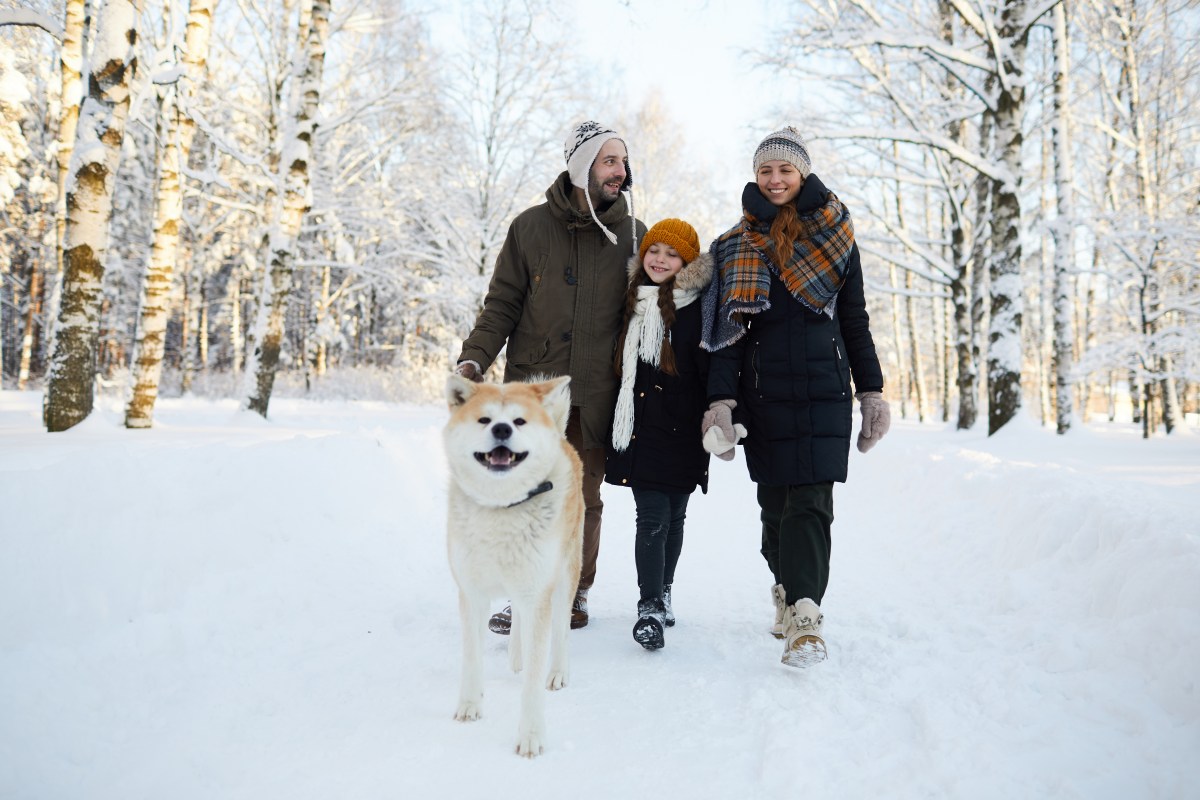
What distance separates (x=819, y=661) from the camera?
2.65 metres

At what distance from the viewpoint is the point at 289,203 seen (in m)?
8.38

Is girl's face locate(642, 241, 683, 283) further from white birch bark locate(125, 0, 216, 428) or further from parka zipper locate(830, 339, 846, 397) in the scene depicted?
white birch bark locate(125, 0, 216, 428)

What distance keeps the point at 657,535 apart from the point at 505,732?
→ 1.24 metres

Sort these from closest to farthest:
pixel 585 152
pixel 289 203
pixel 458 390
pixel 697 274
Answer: pixel 458 390 → pixel 697 274 → pixel 585 152 → pixel 289 203

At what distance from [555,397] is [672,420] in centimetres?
86

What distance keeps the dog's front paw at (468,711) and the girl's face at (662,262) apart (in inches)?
83.6

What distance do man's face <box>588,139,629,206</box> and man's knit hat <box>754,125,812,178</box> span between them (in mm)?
725

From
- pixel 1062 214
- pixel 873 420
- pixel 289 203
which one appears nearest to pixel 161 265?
pixel 289 203

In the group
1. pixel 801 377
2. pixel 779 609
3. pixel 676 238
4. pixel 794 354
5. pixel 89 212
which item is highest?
pixel 89 212

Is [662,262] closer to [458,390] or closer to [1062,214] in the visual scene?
[458,390]

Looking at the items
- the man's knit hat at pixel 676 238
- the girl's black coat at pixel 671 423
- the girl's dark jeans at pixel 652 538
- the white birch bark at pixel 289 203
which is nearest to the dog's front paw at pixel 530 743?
the girl's dark jeans at pixel 652 538

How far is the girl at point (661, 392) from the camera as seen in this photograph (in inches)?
127

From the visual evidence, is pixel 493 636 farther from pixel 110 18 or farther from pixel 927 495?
pixel 110 18

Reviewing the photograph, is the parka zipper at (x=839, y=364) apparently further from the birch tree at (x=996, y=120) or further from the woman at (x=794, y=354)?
the birch tree at (x=996, y=120)
